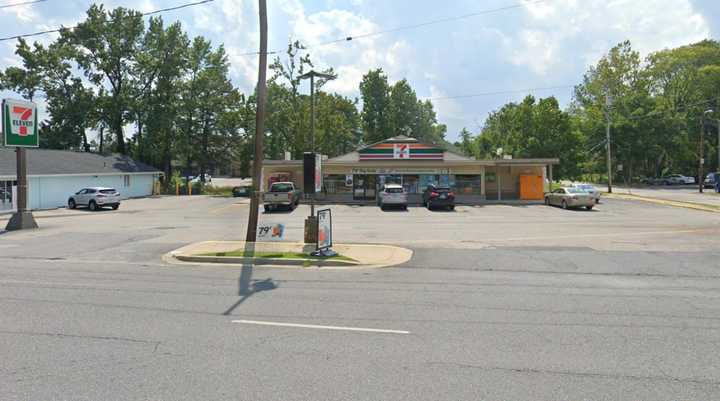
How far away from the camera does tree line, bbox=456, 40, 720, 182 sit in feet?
184

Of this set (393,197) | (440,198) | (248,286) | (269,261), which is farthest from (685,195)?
(248,286)

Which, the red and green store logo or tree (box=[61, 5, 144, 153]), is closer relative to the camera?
the red and green store logo

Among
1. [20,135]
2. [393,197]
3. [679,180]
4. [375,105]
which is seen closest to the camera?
[20,135]

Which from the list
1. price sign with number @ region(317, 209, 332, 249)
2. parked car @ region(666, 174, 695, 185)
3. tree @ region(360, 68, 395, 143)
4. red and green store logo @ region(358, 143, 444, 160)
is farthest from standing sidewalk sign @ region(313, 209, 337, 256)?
parked car @ region(666, 174, 695, 185)

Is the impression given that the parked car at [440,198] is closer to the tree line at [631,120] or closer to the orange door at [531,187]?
the orange door at [531,187]

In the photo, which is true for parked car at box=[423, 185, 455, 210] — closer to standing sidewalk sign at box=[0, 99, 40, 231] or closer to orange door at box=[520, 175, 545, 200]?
orange door at box=[520, 175, 545, 200]

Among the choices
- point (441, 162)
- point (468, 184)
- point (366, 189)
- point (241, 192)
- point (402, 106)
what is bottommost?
point (241, 192)

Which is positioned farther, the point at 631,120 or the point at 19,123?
the point at 631,120

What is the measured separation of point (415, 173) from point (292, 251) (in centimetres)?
2454

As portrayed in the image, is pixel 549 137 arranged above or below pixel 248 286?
above

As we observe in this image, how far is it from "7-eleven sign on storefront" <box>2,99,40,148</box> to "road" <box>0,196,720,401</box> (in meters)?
9.02

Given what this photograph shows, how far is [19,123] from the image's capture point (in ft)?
70.1

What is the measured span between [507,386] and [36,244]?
1653 cm

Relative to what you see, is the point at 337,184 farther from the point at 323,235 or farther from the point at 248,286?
the point at 248,286
